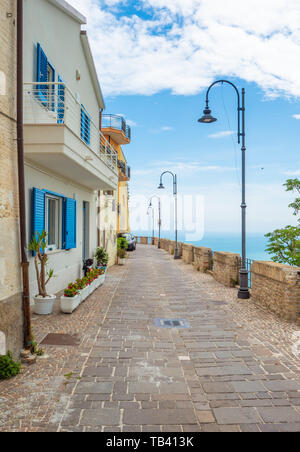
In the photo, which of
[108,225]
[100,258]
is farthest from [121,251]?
[100,258]

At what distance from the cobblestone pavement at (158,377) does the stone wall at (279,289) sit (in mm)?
333

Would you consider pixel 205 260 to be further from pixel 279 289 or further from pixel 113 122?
pixel 113 122

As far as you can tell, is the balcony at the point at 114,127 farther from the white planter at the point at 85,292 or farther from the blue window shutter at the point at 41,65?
the white planter at the point at 85,292

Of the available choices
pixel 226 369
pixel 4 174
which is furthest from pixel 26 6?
pixel 226 369

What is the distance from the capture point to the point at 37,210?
293 inches

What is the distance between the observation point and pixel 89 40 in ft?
37.2

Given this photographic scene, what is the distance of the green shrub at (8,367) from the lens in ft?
13.5

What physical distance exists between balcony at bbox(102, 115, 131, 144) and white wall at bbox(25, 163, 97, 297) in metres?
11.0

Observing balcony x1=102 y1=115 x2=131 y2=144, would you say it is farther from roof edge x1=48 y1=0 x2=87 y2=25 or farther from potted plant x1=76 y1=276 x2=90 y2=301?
potted plant x1=76 y1=276 x2=90 y2=301

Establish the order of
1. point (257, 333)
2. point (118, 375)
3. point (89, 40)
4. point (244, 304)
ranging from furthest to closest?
point (89, 40), point (244, 304), point (257, 333), point (118, 375)

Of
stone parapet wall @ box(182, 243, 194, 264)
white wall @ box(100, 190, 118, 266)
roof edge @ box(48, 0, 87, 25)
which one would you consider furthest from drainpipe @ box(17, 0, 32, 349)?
stone parapet wall @ box(182, 243, 194, 264)

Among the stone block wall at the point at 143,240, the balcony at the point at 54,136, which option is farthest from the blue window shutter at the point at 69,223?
the stone block wall at the point at 143,240
